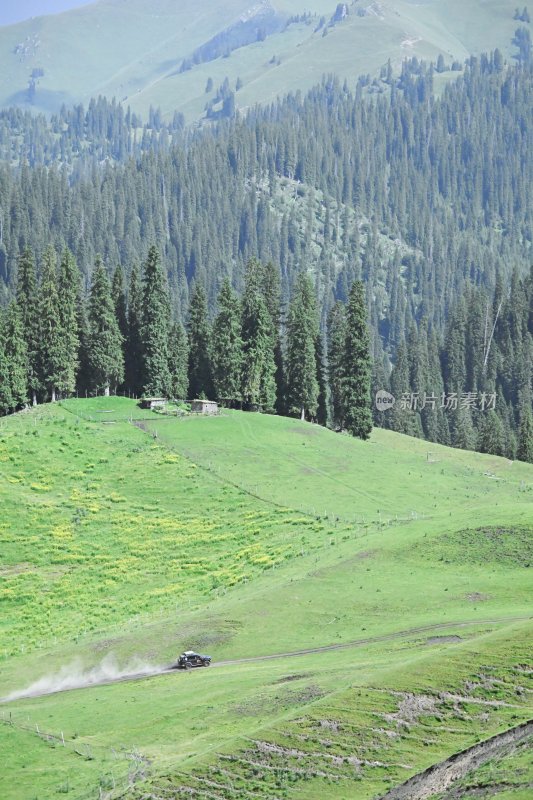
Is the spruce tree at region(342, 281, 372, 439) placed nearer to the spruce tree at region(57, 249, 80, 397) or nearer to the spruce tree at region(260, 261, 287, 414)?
the spruce tree at region(260, 261, 287, 414)

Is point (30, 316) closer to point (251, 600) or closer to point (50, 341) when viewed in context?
point (50, 341)

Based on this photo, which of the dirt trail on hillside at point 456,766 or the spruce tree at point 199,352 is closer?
the dirt trail on hillside at point 456,766

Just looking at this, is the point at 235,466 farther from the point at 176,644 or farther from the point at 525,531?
the point at 176,644

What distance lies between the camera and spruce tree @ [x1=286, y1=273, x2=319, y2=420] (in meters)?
140

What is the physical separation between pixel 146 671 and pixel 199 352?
75209mm

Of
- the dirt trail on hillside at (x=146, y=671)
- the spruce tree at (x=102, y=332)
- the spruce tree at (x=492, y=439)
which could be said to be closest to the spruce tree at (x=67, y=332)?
the spruce tree at (x=102, y=332)

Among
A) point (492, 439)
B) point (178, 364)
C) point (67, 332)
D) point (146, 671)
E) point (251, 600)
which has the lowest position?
point (492, 439)

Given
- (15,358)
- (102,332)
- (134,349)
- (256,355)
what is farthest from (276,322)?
(15,358)

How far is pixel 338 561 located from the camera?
90.2m

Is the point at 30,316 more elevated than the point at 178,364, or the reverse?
the point at 30,316

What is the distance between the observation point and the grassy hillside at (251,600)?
55.5 metres

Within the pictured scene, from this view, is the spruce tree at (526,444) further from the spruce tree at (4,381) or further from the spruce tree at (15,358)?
the spruce tree at (4,381)

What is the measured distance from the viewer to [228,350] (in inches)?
5389

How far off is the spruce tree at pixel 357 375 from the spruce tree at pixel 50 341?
2911 centimetres
